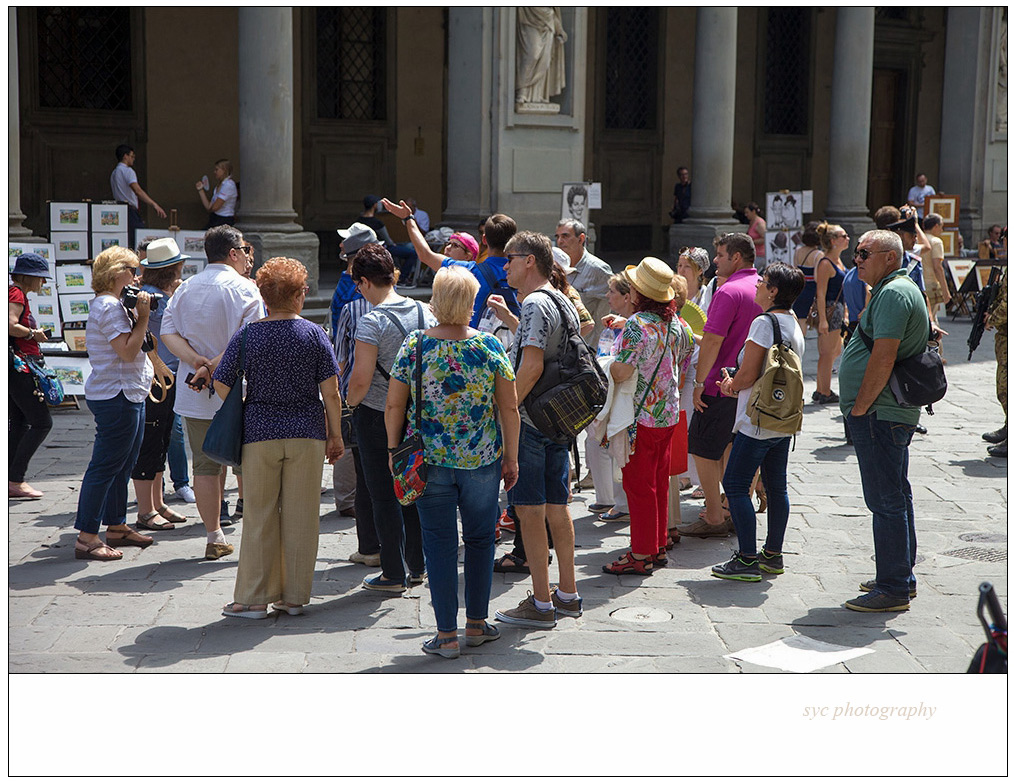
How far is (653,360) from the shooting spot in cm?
602

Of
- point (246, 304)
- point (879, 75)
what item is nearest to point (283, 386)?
point (246, 304)

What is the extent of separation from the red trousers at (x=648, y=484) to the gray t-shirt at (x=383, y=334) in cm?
131

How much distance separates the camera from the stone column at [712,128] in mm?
17031

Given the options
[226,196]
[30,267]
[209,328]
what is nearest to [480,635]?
[209,328]

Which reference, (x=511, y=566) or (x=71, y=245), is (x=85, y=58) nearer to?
(x=71, y=245)

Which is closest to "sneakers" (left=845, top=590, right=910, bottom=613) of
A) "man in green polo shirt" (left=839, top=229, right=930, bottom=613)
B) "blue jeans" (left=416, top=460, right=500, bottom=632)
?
"man in green polo shirt" (left=839, top=229, right=930, bottom=613)

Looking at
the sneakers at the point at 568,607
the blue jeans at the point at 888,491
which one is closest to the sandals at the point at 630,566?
the sneakers at the point at 568,607

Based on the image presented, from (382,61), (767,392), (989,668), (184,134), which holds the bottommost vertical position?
(989,668)

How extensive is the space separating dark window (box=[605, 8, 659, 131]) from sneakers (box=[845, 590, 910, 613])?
16.7m

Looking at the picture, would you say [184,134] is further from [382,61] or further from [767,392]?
[767,392]

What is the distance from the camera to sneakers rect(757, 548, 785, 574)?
617cm

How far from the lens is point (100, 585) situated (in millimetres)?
5844

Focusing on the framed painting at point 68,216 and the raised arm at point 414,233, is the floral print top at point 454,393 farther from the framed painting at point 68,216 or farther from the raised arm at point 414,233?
the framed painting at point 68,216

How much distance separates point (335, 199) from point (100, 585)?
13.2m
